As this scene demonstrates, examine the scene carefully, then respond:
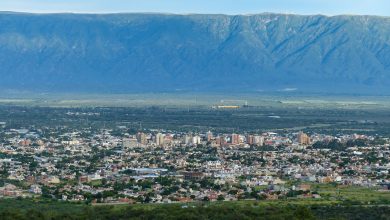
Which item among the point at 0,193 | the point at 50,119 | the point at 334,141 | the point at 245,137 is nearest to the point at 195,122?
the point at 50,119

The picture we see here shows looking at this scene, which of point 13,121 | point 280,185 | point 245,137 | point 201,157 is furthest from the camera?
point 13,121

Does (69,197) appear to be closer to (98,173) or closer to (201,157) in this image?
(98,173)

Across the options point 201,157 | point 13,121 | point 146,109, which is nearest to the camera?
point 201,157

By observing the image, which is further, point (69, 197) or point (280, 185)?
point (280, 185)

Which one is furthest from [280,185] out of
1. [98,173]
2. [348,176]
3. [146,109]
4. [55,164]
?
[146,109]

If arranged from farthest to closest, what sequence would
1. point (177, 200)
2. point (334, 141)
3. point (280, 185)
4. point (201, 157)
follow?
point (334, 141) < point (201, 157) < point (280, 185) < point (177, 200)

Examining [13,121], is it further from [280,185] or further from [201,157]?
[280,185]
